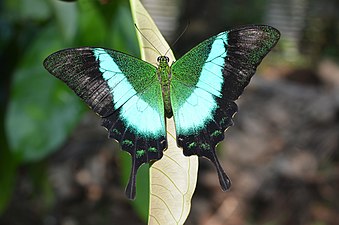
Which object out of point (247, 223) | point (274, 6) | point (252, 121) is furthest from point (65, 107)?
point (274, 6)

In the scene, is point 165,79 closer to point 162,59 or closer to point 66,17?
Answer: point 162,59

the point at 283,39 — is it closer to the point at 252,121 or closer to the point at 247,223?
the point at 252,121

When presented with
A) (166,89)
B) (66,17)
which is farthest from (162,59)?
(66,17)

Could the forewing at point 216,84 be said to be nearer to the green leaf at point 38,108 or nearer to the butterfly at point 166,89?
the butterfly at point 166,89

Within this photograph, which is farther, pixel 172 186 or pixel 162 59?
pixel 162 59

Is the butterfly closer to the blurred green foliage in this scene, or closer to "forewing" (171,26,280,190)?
"forewing" (171,26,280,190)

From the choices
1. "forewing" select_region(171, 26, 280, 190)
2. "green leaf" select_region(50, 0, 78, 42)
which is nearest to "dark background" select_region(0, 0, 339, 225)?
"green leaf" select_region(50, 0, 78, 42)

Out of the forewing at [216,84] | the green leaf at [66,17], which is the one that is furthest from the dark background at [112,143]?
the forewing at [216,84]
